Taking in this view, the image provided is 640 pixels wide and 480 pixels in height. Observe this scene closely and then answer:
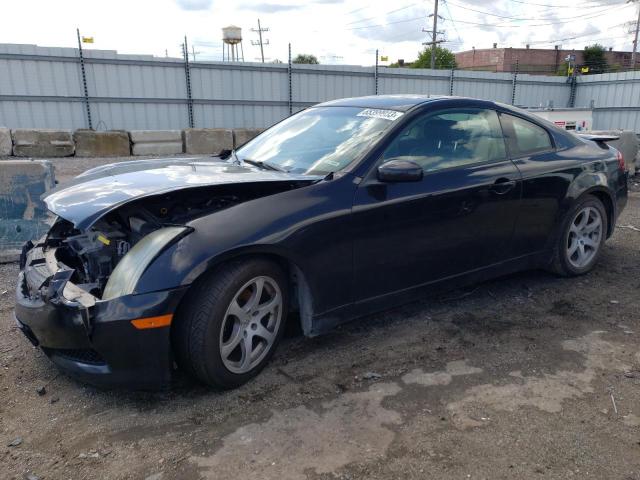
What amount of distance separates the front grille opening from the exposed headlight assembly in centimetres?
32

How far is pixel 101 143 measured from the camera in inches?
502

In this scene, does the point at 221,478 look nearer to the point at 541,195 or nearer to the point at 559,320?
the point at 559,320

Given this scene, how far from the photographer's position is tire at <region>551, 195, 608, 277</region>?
458cm

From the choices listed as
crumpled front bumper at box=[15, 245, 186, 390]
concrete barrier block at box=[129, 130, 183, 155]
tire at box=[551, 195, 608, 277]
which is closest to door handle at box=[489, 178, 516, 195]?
tire at box=[551, 195, 608, 277]

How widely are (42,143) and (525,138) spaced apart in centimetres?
1136

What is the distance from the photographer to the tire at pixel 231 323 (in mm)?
2691

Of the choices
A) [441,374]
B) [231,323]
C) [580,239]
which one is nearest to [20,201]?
[231,323]

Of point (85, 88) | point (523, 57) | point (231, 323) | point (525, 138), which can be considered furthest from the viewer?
point (523, 57)

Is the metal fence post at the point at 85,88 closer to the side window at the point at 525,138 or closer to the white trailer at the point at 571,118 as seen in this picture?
the white trailer at the point at 571,118

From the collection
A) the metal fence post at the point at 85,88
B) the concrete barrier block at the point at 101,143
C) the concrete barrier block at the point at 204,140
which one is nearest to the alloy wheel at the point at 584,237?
the concrete barrier block at the point at 204,140

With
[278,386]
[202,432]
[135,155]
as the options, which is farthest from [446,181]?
[135,155]

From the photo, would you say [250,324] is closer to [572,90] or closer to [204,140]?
[204,140]

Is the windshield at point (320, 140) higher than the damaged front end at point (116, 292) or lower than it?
higher

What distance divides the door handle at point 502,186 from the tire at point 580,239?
0.87 m
